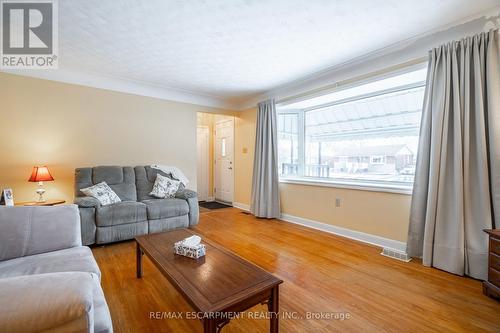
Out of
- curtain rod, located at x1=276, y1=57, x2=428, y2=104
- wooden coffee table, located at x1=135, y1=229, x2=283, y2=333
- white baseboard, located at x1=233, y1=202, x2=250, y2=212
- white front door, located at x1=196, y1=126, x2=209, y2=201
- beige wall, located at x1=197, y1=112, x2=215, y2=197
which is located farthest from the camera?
beige wall, located at x1=197, y1=112, x2=215, y2=197

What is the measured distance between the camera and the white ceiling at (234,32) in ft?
6.56

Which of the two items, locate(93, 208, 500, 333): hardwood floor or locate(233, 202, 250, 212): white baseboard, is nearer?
locate(93, 208, 500, 333): hardwood floor

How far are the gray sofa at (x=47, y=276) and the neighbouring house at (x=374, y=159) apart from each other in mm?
3288

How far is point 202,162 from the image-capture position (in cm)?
595

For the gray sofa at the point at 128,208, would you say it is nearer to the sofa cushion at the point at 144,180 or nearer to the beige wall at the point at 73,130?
the sofa cushion at the point at 144,180

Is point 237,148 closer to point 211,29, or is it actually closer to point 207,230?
point 207,230

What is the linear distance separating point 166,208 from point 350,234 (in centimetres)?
Result: 264

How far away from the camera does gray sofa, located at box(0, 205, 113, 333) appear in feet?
2.21

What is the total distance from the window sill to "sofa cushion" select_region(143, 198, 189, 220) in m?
1.84

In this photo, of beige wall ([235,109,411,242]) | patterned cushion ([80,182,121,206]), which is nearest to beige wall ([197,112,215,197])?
beige wall ([235,109,411,242])

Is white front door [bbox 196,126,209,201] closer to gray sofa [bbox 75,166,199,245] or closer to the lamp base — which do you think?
gray sofa [bbox 75,166,199,245]

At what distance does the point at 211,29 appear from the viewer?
2.35 meters

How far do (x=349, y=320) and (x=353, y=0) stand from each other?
2493 millimetres

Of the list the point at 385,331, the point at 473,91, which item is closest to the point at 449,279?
the point at 385,331
